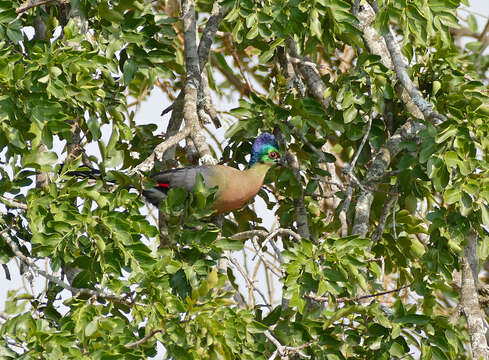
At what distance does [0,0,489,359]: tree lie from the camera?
9.40 ft

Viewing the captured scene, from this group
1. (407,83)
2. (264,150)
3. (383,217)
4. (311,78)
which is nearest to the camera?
(407,83)

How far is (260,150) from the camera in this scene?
4.32 m

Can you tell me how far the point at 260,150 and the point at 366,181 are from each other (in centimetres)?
66

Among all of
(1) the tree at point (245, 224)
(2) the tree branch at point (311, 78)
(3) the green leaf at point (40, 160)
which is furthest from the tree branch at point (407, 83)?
(3) the green leaf at point (40, 160)

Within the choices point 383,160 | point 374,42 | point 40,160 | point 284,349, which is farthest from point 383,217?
point 40,160

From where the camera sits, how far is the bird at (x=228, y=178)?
406 centimetres

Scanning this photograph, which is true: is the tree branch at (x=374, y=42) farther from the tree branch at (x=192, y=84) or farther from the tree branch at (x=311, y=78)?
the tree branch at (x=192, y=84)

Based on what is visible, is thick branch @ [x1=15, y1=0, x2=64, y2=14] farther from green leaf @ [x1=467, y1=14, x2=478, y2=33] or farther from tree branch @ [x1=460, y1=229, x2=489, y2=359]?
tree branch @ [x1=460, y1=229, x2=489, y2=359]

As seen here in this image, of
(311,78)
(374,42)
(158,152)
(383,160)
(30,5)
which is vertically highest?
(30,5)

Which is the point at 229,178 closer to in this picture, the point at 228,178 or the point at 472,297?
the point at 228,178

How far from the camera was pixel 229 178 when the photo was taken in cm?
412

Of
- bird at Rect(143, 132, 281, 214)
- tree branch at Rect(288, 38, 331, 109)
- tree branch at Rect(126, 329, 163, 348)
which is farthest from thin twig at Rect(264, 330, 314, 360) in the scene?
tree branch at Rect(288, 38, 331, 109)

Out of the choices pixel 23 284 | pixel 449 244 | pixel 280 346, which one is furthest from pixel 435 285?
pixel 23 284

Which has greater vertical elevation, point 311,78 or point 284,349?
point 311,78
